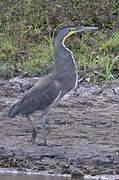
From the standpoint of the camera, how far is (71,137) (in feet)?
Result: 32.6

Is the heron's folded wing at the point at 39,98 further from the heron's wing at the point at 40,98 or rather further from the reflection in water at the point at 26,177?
the reflection in water at the point at 26,177

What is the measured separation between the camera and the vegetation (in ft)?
43.1

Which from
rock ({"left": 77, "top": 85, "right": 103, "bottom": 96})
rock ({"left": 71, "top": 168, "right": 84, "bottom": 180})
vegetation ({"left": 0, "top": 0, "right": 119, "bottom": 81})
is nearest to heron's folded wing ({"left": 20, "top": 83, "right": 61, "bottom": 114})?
rock ({"left": 71, "top": 168, "right": 84, "bottom": 180})

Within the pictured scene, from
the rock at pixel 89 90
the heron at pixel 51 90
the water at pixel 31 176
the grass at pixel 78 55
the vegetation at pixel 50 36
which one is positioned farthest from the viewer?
the vegetation at pixel 50 36

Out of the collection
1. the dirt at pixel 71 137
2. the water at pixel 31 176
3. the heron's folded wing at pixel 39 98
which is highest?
the heron's folded wing at pixel 39 98

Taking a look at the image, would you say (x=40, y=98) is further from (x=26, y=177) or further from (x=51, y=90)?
(x=26, y=177)

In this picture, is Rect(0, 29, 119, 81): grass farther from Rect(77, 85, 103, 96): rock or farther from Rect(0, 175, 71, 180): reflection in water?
Rect(0, 175, 71, 180): reflection in water

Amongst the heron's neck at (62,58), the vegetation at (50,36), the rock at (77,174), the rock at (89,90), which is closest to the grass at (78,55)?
the vegetation at (50,36)

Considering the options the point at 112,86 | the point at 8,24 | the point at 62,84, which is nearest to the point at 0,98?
the point at 112,86

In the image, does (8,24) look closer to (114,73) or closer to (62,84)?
(114,73)

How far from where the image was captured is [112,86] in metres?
12.2

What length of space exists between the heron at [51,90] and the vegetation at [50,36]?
8.98 ft

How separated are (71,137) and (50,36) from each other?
4.90 meters

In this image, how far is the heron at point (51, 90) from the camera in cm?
948
